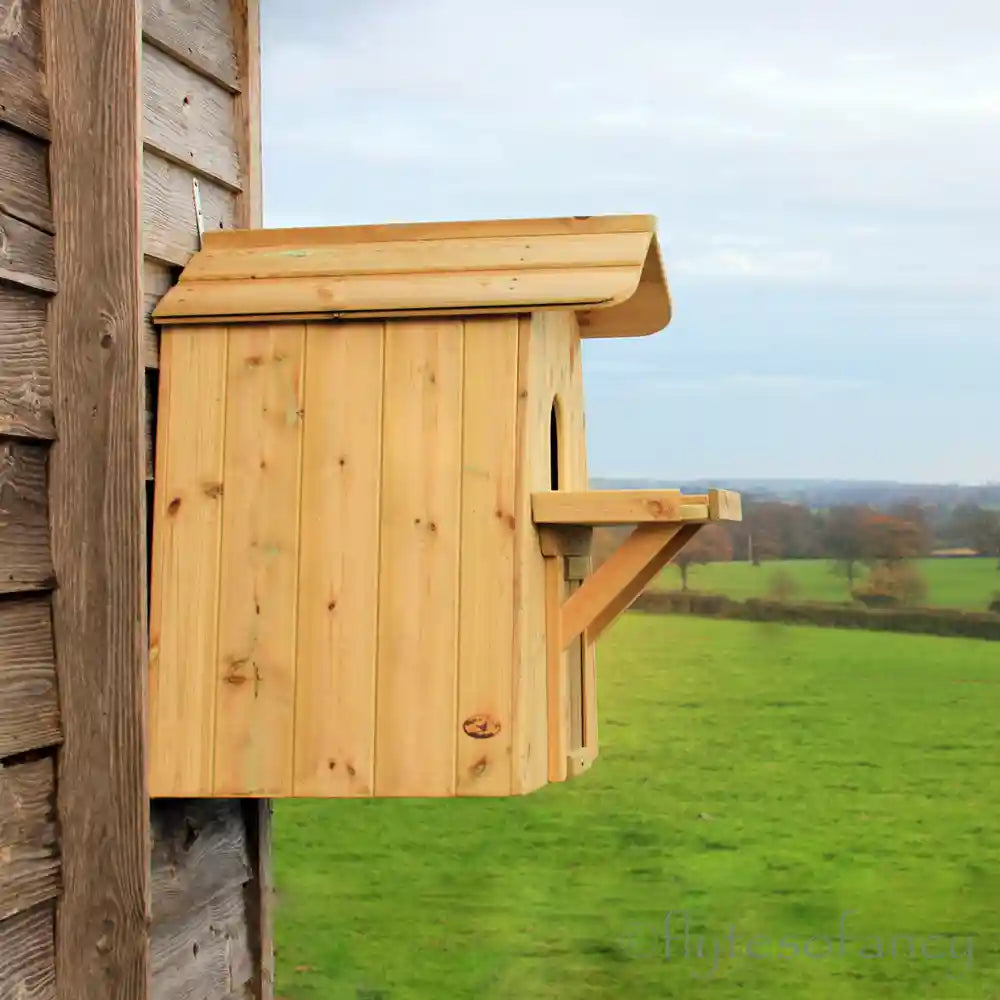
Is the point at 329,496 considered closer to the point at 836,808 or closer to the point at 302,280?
the point at 302,280

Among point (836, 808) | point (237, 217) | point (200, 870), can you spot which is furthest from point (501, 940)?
point (237, 217)

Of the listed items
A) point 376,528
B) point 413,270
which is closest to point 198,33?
point 413,270

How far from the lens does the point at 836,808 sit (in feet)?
18.4

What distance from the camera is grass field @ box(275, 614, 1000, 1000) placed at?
5.07m

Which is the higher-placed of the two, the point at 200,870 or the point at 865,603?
the point at 865,603

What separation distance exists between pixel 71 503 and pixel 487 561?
0.56 m

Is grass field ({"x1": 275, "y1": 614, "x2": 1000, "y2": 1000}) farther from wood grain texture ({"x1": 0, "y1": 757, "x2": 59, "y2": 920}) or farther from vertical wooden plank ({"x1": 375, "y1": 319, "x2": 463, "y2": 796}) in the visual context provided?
wood grain texture ({"x1": 0, "y1": 757, "x2": 59, "y2": 920})

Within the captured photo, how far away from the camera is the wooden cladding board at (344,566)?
1.90 metres

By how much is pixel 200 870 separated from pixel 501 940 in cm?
311

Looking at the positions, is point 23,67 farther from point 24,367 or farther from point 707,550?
point 707,550

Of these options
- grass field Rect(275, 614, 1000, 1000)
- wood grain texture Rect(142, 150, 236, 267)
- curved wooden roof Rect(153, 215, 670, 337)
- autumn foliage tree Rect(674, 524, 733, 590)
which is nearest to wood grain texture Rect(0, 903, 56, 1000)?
curved wooden roof Rect(153, 215, 670, 337)

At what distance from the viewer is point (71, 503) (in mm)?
1773

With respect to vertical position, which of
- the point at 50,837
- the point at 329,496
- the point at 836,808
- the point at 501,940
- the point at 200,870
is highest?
the point at 329,496

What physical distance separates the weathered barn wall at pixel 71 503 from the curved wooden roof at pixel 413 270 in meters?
0.24
